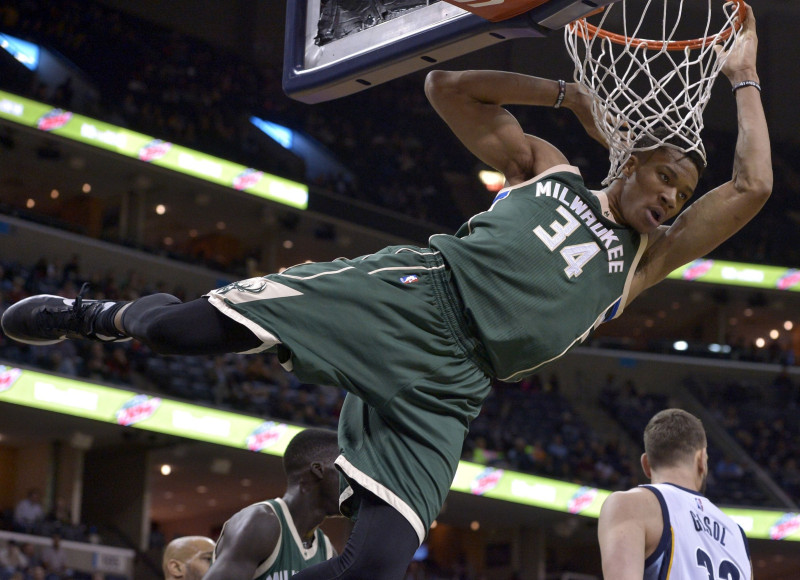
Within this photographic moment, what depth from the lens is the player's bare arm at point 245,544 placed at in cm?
349

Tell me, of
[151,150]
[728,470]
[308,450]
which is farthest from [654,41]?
[728,470]

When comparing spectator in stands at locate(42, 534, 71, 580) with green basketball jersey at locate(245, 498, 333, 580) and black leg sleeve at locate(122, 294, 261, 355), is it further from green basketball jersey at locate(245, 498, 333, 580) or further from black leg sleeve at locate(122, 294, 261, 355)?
black leg sleeve at locate(122, 294, 261, 355)

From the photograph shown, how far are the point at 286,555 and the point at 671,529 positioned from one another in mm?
1368

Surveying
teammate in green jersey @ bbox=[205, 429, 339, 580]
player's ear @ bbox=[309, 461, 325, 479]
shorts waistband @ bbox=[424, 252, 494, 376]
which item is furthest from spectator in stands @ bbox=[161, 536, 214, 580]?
shorts waistband @ bbox=[424, 252, 494, 376]

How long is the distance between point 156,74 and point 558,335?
22.6 metres

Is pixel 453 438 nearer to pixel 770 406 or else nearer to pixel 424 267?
pixel 424 267

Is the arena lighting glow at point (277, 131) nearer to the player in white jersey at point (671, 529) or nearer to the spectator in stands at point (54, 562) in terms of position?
the spectator in stands at point (54, 562)

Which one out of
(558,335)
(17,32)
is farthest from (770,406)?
(558,335)

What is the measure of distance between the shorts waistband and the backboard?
0.73 metres

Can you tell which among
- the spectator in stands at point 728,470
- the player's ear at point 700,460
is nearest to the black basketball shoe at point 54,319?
the player's ear at point 700,460

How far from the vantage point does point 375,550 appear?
2.91 meters

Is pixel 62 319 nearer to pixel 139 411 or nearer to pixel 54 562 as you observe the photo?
pixel 54 562

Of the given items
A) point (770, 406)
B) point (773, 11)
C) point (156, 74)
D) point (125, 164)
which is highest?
point (773, 11)

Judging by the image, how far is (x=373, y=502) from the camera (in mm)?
2994
